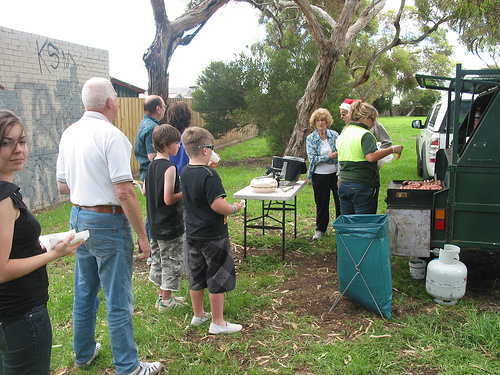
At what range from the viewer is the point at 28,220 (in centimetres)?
200

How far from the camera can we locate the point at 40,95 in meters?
8.85

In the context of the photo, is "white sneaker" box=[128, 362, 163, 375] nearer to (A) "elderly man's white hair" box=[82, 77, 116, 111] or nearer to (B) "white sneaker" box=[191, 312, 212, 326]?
(B) "white sneaker" box=[191, 312, 212, 326]

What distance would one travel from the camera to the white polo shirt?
108 inches

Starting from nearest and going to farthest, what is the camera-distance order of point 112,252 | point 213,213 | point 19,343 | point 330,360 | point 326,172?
point 19,343, point 112,252, point 330,360, point 213,213, point 326,172

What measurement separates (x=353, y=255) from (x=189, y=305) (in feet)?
5.79

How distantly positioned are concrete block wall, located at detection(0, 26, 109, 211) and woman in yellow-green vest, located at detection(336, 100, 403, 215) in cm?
657

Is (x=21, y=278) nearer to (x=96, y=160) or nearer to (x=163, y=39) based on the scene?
(x=96, y=160)

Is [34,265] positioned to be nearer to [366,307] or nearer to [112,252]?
[112,252]

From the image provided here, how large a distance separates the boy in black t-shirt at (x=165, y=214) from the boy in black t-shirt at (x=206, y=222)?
0.37 meters

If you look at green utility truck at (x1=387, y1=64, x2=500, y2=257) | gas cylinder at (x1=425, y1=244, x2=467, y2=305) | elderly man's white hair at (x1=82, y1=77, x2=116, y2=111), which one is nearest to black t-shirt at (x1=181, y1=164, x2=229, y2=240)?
elderly man's white hair at (x1=82, y1=77, x2=116, y2=111)

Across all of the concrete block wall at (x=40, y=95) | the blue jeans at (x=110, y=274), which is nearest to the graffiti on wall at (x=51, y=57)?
the concrete block wall at (x=40, y=95)

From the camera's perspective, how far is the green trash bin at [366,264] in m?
3.79

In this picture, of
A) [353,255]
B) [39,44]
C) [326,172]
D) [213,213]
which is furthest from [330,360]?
[39,44]

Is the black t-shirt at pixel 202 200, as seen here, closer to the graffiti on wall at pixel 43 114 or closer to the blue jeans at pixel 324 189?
the blue jeans at pixel 324 189
